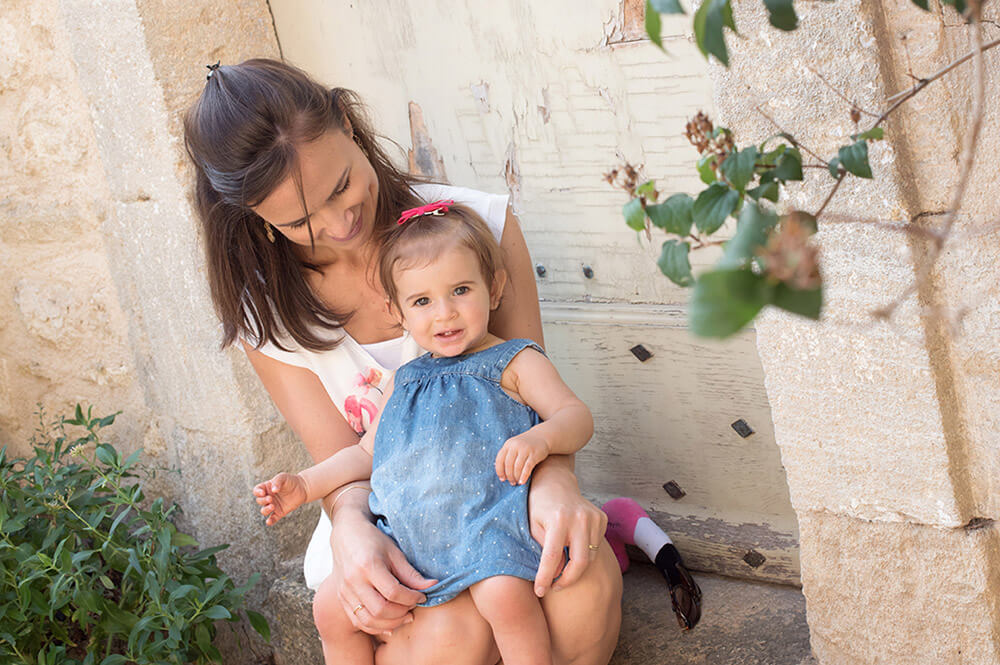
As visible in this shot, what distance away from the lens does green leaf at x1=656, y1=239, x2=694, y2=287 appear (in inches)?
32.2

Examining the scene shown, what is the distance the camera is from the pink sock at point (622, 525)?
2.24m

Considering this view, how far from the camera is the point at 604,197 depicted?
224 centimetres

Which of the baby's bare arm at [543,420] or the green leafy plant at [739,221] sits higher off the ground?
the green leafy plant at [739,221]

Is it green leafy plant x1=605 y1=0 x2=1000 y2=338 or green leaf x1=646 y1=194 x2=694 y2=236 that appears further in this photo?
green leaf x1=646 y1=194 x2=694 y2=236

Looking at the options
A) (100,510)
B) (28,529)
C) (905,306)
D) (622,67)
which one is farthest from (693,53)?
(28,529)

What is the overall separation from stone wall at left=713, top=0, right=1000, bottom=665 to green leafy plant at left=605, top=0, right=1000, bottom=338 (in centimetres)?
34

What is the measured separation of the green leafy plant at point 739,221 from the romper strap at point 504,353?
Result: 956 mm

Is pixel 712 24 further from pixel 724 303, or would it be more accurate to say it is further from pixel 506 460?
pixel 506 460

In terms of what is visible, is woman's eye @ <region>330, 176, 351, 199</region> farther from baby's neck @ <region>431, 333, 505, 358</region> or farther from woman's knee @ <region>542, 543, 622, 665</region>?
woman's knee @ <region>542, 543, 622, 665</region>

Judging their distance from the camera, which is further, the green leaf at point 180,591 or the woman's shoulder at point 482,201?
the green leaf at point 180,591

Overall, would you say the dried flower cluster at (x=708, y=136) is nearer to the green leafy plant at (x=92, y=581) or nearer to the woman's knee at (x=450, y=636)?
the woman's knee at (x=450, y=636)

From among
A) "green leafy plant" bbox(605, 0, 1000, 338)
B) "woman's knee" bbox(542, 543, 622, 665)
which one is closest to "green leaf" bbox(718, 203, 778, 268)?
"green leafy plant" bbox(605, 0, 1000, 338)

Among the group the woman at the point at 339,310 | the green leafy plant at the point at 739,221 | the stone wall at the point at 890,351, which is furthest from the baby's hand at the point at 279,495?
the green leafy plant at the point at 739,221

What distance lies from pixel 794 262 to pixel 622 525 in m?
1.76
